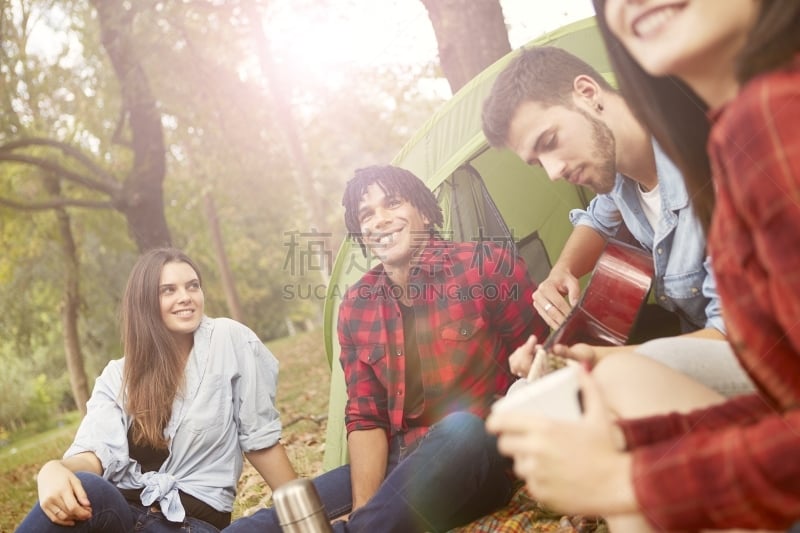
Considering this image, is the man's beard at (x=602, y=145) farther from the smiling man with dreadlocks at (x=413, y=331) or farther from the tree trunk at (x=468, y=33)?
the tree trunk at (x=468, y=33)

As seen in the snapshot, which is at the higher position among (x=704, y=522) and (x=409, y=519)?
(x=704, y=522)

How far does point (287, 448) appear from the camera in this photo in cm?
308

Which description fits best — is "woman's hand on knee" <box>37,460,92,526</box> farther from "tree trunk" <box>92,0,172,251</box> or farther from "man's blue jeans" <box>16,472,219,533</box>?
"tree trunk" <box>92,0,172,251</box>

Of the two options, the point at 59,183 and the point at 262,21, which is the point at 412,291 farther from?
the point at 59,183

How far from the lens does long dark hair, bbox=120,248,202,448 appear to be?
192 centimetres

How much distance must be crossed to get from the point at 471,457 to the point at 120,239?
255 inches

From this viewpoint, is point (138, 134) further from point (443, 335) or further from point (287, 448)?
point (443, 335)

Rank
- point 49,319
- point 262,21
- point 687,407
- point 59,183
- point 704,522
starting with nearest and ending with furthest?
point 704,522, point 687,407, point 262,21, point 59,183, point 49,319

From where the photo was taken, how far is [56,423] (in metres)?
7.09

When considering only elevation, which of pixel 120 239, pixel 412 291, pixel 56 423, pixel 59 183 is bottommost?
pixel 56 423

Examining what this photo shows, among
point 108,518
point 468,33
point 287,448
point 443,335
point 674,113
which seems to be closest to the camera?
point 674,113

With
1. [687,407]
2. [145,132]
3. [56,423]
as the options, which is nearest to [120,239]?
[56,423]

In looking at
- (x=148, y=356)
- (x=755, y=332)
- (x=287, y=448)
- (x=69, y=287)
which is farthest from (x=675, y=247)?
(x=69, y=287)

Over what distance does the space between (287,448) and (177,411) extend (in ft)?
3.96
